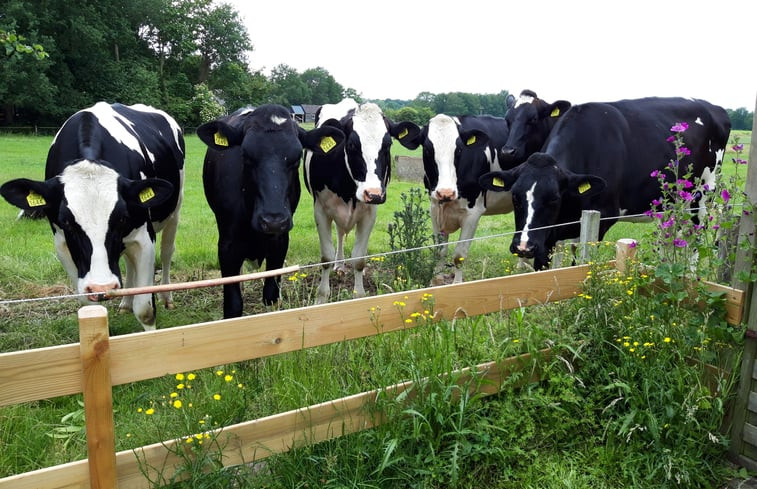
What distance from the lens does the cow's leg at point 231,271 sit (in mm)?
4926

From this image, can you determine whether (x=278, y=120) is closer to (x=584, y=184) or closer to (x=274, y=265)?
(x=274, y=265)

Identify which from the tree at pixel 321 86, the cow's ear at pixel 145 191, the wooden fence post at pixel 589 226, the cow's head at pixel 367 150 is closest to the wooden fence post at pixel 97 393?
the cow's ear at pixel 145 191

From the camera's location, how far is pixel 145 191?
429 cm

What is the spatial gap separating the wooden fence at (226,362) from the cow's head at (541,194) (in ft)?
4.91

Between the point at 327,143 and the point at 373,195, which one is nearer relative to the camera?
the point at 327,143

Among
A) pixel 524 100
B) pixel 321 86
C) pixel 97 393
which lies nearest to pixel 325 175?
pixel 524 100

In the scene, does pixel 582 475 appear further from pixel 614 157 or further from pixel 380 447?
pixel 614 157

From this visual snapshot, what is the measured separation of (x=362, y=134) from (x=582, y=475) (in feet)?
13.4

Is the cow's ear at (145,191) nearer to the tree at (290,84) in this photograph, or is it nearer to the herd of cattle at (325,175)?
the herd of cattle at (325,175)

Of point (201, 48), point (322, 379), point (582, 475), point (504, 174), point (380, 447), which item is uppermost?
point (201, 48)

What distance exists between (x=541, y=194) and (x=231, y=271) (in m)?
3.08

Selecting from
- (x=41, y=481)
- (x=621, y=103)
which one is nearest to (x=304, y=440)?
(x=41, y=481)

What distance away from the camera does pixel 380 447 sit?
3.10 m

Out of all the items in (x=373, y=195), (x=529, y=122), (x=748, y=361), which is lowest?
(x=748, y=361)
